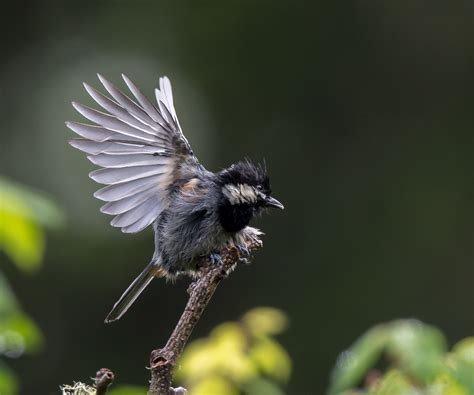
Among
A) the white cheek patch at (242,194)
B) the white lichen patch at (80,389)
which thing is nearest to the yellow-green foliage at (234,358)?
the white cheek patch at (242,194)

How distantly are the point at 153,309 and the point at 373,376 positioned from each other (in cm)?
700

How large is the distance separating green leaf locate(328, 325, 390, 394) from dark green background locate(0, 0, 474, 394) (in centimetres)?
612

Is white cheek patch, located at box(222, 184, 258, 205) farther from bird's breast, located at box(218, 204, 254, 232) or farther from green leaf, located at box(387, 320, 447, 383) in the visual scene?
green leaf, located at box(387, 320, 447, 383)

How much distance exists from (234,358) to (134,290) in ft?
2.14

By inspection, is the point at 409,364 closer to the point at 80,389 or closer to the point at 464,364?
the point at 464,364

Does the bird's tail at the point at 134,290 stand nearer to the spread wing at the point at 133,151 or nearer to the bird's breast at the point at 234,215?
the spread wing at the point at 133,151

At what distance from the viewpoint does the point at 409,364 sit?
7.78 feet

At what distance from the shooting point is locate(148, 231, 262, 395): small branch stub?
2.00 m

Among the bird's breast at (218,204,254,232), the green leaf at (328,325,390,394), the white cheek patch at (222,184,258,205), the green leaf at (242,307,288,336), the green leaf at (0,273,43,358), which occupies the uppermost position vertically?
the white cheek patch at (222,184,258,205)

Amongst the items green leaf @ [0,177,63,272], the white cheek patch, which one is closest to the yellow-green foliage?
the white cheek patch

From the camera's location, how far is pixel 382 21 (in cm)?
1077

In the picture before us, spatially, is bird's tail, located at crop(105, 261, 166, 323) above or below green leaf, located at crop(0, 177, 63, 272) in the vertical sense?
below

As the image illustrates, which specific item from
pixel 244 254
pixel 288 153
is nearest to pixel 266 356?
pixel 244 254

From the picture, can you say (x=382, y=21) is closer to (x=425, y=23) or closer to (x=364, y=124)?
(x=425, y=23)
